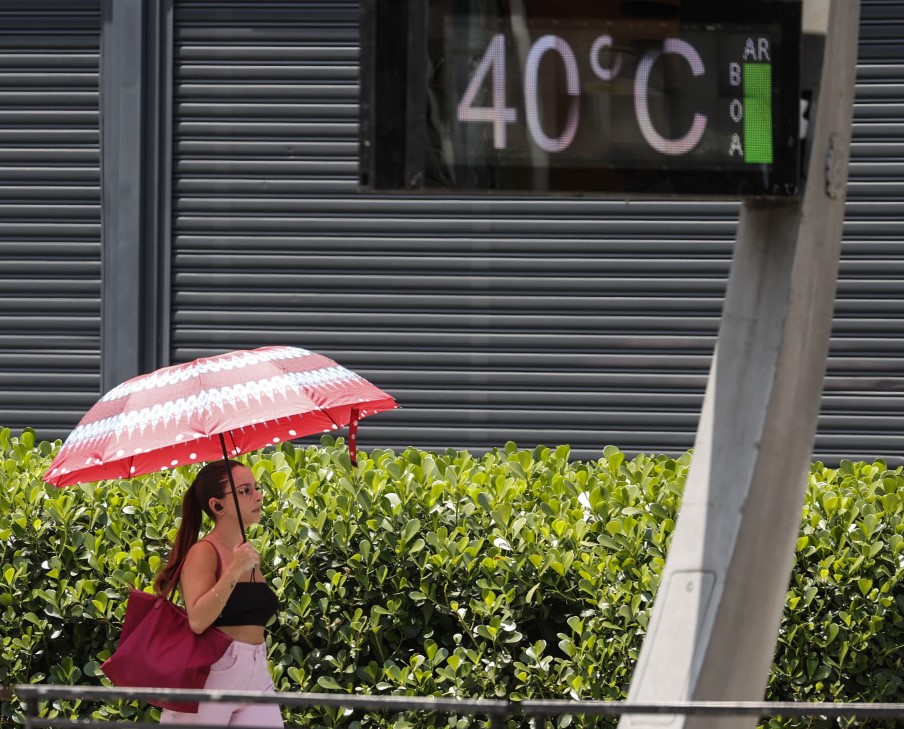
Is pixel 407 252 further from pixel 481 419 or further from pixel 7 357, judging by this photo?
pixel 7 357

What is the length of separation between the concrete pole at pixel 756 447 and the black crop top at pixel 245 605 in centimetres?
166

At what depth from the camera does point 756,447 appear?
→ 3.95 meters

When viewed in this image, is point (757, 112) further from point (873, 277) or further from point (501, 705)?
point (873, 277)

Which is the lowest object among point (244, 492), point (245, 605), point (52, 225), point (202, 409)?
point (245, 605)

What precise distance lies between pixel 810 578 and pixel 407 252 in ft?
16.0

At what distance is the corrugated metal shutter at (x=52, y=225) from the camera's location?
9.96m

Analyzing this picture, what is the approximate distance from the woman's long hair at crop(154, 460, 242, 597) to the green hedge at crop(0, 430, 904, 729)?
80cm

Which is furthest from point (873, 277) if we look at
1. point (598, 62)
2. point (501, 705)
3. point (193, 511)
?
point (501, 705)

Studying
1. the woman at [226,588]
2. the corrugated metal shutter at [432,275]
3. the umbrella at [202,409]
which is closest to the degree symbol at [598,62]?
the umbrella at [202,409]

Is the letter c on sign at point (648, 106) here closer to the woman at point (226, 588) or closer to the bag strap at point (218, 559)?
the woman at point (226, 588)

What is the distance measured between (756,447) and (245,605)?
2206 mm

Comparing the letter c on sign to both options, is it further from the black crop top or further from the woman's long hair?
the black crop top

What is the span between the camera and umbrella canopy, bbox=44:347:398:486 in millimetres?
4742

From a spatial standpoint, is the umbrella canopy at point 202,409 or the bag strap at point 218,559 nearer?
the umbrella canopy at point 202,409
